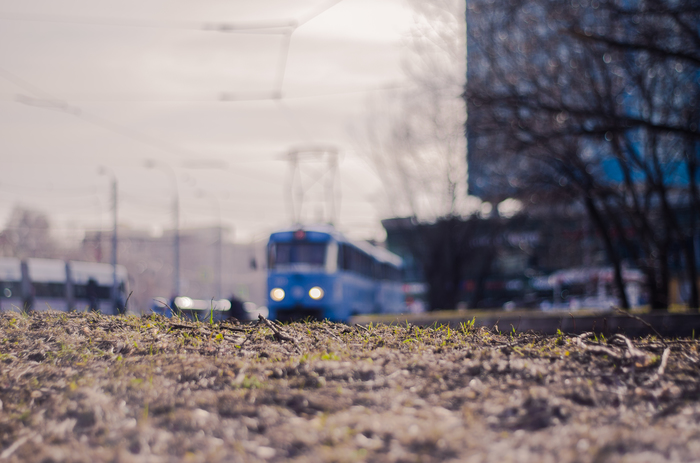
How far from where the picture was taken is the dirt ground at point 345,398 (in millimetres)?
3354

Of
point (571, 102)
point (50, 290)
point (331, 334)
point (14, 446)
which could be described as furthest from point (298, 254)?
point (14, 446)

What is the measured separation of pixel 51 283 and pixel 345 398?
31857 mm

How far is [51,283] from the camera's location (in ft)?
108

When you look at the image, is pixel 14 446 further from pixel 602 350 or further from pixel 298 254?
pixel 298 254

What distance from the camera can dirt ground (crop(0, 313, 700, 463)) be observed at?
3.35 metres

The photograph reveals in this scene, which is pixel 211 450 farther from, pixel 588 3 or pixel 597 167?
pixel 597 167

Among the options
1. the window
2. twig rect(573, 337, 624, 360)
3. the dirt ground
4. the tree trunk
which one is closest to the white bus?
the window

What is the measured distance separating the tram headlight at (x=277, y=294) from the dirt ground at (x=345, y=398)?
15.0m

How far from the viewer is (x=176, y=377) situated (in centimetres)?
473

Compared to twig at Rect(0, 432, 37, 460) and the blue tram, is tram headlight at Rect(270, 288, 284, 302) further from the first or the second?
twig at Rect(0, 432, 37, 460)

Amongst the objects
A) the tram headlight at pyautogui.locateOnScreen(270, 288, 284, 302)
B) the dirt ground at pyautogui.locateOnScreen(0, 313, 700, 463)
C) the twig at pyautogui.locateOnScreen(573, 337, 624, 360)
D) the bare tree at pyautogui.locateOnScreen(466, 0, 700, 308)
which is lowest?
the tram headlight at pyautogui.locateOnScreen(270, 288, 284, 302)

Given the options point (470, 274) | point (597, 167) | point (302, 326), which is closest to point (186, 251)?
point (470, 274)

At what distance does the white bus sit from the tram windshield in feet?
31.4

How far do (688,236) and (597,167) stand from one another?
3864mm
